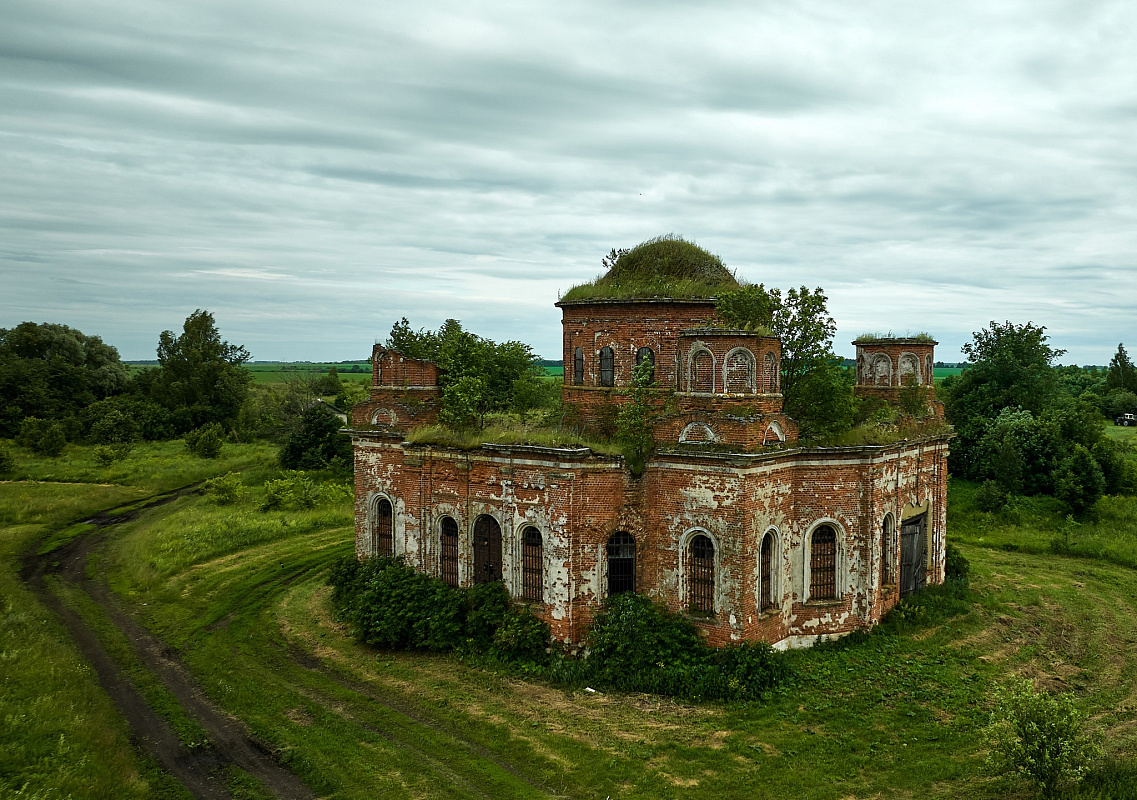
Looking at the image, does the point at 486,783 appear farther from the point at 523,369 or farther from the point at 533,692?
the point at 523,369

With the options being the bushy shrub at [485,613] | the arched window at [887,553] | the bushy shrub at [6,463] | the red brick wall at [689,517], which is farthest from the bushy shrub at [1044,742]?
the bushy shrub at [6,463]

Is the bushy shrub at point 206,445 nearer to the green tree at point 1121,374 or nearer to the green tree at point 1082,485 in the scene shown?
the green tree at point 1082,485

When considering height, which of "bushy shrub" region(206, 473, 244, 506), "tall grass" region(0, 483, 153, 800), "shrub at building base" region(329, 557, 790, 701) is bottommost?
"tall grass" region(0, 483, 153, 800)

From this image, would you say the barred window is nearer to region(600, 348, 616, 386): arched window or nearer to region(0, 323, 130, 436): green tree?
region(600, 348, 616, 386): arched window

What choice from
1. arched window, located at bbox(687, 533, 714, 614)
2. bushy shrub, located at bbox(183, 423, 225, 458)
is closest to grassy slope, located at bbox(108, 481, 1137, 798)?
arched window, located at bbox(687, 533, 714, 614)

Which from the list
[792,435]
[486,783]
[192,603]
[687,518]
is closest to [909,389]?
[792,435]
